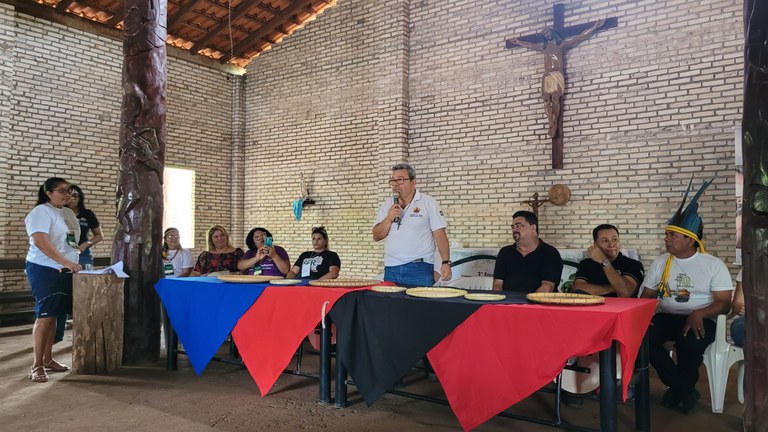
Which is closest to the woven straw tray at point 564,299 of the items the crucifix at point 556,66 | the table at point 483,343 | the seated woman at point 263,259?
the table at point 483,343

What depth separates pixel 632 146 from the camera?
7320 mm

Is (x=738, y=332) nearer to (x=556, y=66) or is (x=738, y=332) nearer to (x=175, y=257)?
(x=556, y=66)

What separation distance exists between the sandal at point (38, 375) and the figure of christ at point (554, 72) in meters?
6.40

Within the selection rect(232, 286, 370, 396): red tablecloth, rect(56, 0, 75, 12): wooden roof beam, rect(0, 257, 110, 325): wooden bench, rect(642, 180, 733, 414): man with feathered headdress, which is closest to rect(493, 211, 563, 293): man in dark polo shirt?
rect(642, 180, 733, 414): man with feathered headdress

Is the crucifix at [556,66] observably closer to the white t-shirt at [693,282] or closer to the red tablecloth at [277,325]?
the white t-shirt at [693,282]

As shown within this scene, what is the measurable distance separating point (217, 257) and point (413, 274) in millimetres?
2619

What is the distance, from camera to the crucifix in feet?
25.2

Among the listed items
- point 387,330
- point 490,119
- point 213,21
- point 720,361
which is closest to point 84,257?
point 387,330

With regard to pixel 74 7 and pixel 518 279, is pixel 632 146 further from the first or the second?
pixel 74 7

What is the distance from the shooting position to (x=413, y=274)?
450cm

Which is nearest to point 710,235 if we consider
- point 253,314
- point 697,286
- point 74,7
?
point 697,286

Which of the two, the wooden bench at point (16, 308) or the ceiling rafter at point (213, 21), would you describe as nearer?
the wooden bench at point (16, 308)

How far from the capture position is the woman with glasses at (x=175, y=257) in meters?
6.18

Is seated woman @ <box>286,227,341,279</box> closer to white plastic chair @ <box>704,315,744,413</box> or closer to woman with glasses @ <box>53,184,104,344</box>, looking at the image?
woman with glasses @ <box>53,184,104,344</box>
